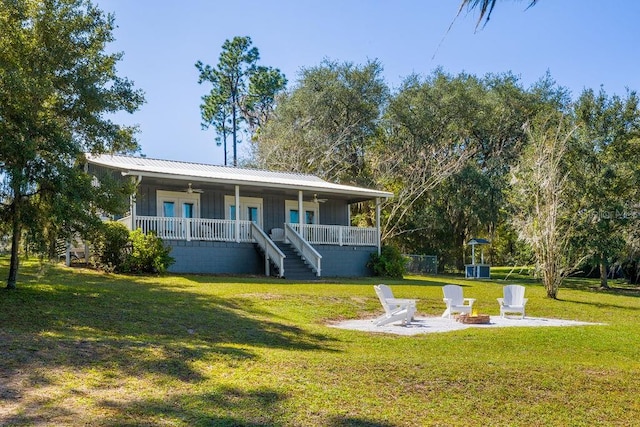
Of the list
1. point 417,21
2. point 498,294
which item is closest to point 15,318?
point 417,21

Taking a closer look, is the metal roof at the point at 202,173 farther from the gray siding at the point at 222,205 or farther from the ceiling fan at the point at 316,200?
the ceiling fan at the point at 316,200

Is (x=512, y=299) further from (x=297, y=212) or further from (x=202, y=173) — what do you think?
(x=297, y=212)

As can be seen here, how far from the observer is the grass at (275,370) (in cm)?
622

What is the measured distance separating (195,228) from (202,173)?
2.55 meters

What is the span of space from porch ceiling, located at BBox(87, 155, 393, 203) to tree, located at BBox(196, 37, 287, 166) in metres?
19.9

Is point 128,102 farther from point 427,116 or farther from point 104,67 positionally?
point 427,116

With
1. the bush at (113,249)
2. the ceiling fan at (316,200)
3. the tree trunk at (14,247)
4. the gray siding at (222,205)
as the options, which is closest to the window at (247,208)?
the gray siding at (222,205)

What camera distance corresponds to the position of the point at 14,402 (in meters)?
5.94

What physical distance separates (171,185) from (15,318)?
14380 mm

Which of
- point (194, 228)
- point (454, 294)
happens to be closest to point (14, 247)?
point (454, 294)

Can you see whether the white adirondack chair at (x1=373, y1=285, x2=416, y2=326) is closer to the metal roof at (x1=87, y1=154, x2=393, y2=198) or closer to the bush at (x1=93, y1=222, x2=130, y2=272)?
the bush at (x1=93, y1=222, x2=130, y2=272)

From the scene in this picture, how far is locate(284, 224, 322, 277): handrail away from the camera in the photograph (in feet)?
77.0

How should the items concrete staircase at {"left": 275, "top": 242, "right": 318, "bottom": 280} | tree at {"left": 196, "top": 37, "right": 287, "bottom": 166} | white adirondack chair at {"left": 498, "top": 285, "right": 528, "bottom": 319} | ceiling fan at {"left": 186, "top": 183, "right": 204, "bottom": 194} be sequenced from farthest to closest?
tree at {"left": 196, "top": 37, "right": 287, "bottom": 166}
ceiling fan at {"left": 186, "top": 183, "right": 204, "bottom": 194}
concrete staircase at {"left": 275, "top": 242, "right": 318, "bottom": 280}
white adirondack chair at {"left": 498, "top": 285, "right": 528, "bottom": 319}

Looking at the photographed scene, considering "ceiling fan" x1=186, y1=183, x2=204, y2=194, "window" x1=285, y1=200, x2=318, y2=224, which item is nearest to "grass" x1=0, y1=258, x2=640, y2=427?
"ceiling fan" x1=186, y1=183, x2=204, y2=194
